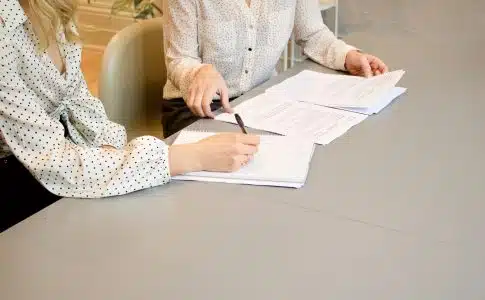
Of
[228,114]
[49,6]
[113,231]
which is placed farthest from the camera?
[228,114]

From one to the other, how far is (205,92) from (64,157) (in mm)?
423

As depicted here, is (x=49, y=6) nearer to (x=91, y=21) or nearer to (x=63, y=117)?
(x=63, y=117)

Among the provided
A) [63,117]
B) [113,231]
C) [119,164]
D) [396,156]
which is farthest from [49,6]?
[396,156]

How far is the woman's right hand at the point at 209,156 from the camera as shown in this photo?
110 centimetres

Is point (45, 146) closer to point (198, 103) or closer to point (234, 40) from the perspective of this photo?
point (198, 103)

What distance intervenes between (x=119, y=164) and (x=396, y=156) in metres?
0.52

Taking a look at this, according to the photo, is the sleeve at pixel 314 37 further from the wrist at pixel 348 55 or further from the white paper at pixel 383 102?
the white paper at pixel 383 102

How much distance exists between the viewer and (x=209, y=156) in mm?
1123

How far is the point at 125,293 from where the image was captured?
82cm

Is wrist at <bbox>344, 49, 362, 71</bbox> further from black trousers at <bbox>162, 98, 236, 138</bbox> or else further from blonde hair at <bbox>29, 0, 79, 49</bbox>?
blonde hair at <bbox>29, 0, 79, 49</bbox>

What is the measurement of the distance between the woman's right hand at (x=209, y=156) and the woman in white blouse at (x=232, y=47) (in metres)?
0.43

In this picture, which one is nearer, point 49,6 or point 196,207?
point 196,207

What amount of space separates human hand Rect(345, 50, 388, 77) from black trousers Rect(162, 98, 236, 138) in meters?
0.44

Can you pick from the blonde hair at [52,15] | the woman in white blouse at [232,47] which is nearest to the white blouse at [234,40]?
the woman in white blouse at [232,47]
